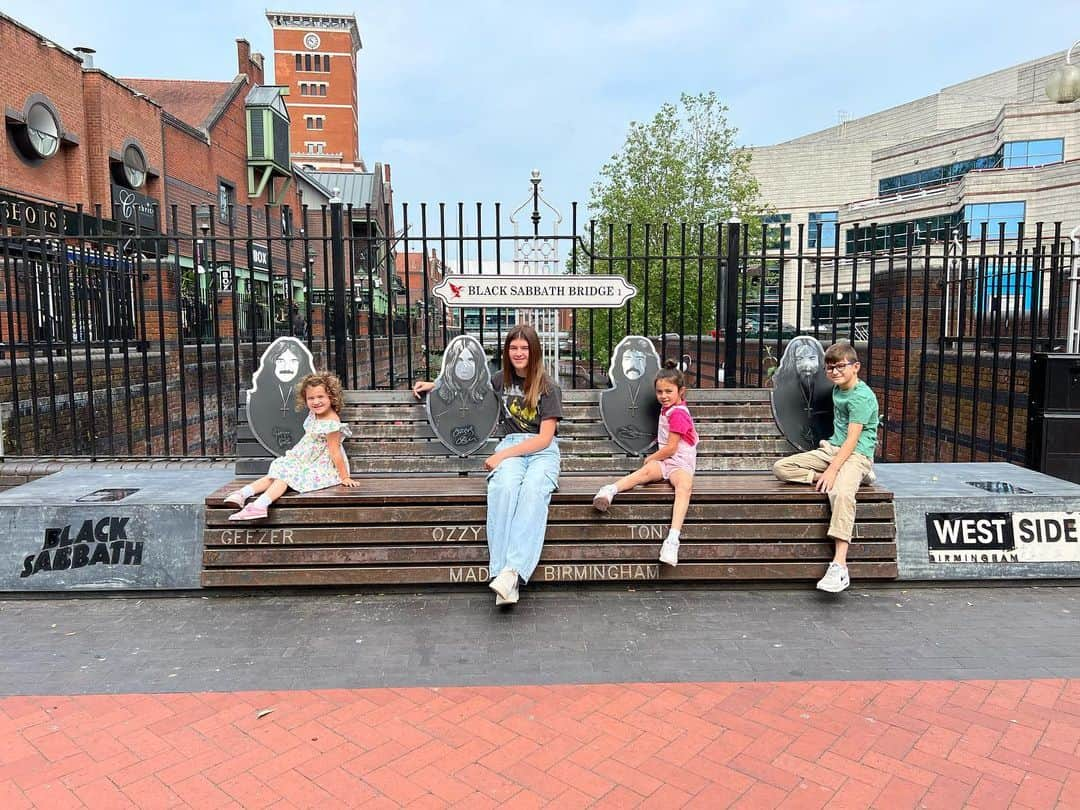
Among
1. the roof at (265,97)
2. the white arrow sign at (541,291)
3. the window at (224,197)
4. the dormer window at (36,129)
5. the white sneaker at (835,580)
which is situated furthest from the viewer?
the roof at (265,97)

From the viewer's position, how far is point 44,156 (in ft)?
64.4

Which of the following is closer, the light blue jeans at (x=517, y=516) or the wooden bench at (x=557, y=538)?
the light blue jeans at (x=517, y=516)

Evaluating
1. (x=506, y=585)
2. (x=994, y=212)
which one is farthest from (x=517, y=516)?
(x=994, y=212)

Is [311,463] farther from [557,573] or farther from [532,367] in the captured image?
[557,573]

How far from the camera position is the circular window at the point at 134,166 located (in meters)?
23.2

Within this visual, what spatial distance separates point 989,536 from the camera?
190 inches

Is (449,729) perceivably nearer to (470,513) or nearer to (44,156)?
(470,513)

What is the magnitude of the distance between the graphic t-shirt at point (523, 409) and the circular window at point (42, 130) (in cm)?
1968

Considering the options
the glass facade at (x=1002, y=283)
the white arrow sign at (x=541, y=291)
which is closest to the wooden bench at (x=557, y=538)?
the white arrow sign at (x=541, y=291)

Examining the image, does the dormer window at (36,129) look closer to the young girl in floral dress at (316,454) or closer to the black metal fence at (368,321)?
the black metal fence at (368,321)

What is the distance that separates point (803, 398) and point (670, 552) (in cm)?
205

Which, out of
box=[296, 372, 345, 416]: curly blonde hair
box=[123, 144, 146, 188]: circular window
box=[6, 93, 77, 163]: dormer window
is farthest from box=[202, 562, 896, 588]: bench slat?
box=[123, 144, 146, 188]: circular window

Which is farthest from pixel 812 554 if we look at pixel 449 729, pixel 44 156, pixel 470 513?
pixel 44 156

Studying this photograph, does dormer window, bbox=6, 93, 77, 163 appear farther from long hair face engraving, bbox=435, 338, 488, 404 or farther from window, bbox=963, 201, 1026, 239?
window, bbox=963, 201, 1026, 239
